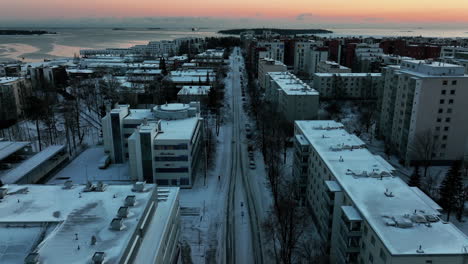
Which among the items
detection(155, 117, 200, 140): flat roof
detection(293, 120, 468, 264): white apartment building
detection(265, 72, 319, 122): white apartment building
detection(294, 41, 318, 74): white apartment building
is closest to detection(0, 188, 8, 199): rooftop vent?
detection(155, 117, 200, 140): flat roof

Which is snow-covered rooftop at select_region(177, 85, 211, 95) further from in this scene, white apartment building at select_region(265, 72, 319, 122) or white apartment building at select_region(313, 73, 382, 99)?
white apartment building at select_region(313, 73, 382, 99)

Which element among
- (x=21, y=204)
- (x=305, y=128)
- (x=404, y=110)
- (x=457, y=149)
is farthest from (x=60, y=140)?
(x=457, y=149)

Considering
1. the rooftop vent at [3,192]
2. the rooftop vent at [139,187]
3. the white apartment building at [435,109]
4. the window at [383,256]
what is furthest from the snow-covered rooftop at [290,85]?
the rooftop vent at [3,192]

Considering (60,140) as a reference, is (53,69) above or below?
above

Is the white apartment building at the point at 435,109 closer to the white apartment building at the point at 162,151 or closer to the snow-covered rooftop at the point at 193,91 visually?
the white apartment building at the point at 162,151

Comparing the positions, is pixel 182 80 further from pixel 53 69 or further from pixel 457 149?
pixel 457 149

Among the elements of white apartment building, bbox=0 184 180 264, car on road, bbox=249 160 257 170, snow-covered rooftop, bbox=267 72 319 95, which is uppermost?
snow-covered rooftop, bbox=267 72 319 95
